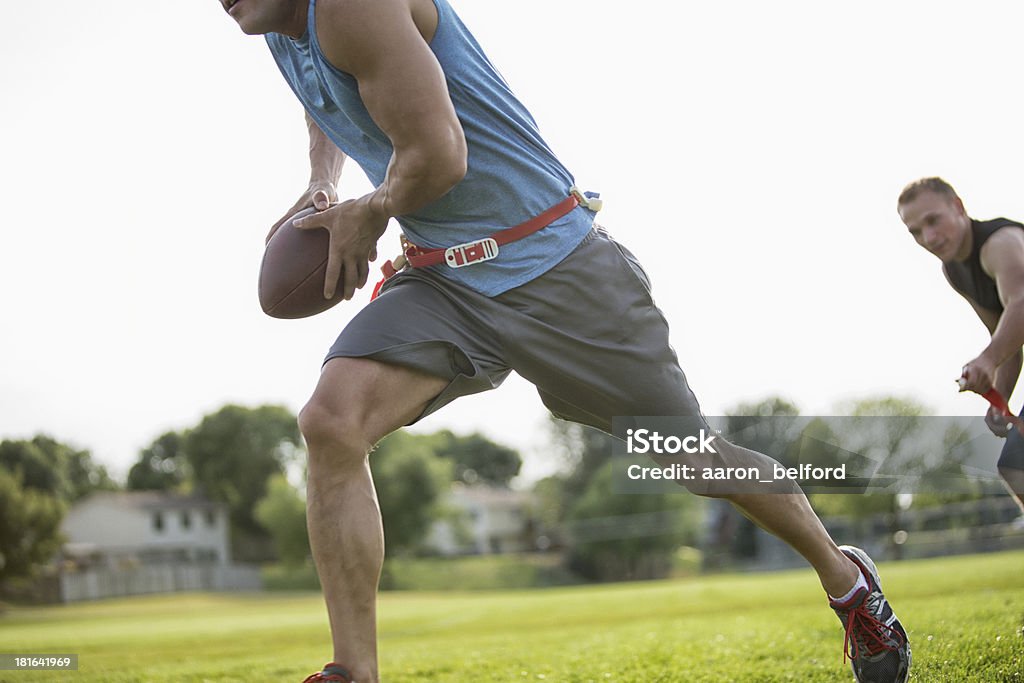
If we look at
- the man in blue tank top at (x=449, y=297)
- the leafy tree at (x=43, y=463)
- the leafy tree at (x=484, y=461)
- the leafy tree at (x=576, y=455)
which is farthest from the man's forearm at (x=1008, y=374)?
the leafy tree at (x=484, y=461)

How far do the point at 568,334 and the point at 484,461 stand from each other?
297 feet

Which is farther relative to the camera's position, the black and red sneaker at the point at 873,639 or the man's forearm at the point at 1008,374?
the man's forearm at the point at 1008,374

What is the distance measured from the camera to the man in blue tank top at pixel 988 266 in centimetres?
339

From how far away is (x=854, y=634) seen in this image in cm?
293

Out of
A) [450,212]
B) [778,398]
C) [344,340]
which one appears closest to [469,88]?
[450,212]

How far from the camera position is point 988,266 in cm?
356

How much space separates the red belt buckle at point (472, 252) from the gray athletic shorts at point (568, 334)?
0.07 meters

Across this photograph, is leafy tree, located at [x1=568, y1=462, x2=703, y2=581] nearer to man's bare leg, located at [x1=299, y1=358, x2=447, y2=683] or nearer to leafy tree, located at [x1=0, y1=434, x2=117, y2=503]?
leafy tree, located at [x1=0, y1=434, x2=117, y2=503]

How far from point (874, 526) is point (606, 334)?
1729 inches

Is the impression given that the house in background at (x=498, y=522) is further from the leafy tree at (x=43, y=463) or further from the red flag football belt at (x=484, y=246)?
the red flag football belt at (x=484, y=246)

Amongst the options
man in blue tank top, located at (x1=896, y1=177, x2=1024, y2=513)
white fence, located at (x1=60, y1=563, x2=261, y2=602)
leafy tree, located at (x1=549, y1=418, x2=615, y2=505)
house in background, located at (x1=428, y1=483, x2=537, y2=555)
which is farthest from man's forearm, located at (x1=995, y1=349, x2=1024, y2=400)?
house in background, located at (x1=428, y1=483, x2=537, y2=555)

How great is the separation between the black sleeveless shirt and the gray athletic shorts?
5.20 feet

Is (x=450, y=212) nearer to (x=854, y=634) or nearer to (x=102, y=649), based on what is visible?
(x=854, y=634)

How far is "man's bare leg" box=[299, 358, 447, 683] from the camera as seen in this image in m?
2.39
